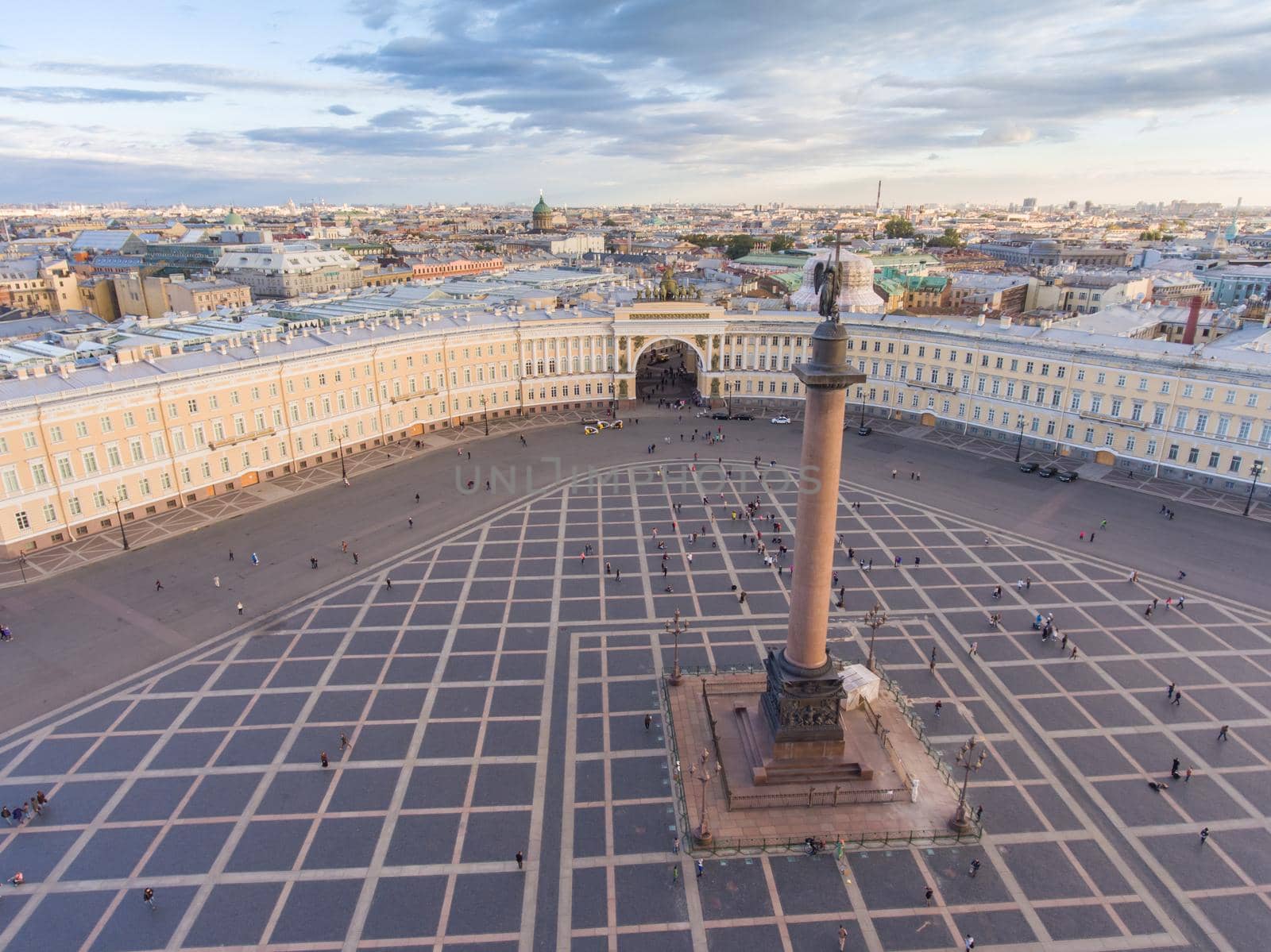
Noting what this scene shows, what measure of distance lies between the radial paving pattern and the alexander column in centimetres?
500

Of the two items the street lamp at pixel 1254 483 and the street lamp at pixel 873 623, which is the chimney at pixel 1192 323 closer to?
the street lamp at pixel 1254 483

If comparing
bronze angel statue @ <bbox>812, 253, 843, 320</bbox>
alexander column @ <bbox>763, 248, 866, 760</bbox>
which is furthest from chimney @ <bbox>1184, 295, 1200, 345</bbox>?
bronze angel statue @ <bbox>812, 253, 843, 320</bbox>

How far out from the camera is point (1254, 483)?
57188 mm

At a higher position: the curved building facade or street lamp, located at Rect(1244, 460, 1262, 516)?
the curved building facade

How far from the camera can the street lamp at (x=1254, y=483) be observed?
56500 mm

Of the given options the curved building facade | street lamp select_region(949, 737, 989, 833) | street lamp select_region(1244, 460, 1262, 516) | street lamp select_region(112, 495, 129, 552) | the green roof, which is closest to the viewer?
street lamp select_region(949, 737, 989, 833)

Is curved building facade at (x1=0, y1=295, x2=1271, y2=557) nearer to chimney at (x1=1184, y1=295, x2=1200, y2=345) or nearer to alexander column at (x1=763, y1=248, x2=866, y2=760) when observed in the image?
chimney at (x1=1184, y1=295, x2=1200, y2=345)

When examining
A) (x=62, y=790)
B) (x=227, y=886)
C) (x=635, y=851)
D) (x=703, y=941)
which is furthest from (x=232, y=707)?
(x=703, y=941)

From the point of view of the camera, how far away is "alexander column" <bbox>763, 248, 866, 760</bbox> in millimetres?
27344

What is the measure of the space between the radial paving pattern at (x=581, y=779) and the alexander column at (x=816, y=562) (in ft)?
16.4

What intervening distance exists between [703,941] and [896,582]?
28.2 metres

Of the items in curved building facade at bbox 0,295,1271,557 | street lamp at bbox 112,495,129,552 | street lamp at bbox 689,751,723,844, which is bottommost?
street lamp at bbox 689,751,723,844

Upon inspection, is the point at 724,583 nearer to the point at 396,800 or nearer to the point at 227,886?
the point at 396,800

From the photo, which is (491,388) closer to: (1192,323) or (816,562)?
(816,562)
